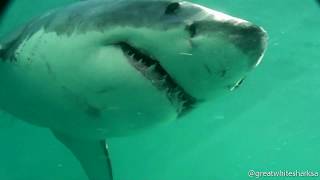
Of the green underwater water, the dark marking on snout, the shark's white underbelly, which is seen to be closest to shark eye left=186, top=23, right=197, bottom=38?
the shark's white underbelly

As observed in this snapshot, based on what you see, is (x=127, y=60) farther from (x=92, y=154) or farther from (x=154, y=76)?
(x=92, y=154)

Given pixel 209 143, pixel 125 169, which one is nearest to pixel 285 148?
pixel 209 143

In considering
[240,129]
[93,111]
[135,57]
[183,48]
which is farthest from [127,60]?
[240,129]

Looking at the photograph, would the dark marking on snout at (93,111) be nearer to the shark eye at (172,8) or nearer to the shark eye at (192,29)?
the shark eye at (172,8)

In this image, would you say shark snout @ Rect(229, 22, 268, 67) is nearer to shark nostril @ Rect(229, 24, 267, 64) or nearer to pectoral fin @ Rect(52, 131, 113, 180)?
shark nostril @ Rect(229, 24, 267, 64)

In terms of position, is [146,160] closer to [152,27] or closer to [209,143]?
[209,143]

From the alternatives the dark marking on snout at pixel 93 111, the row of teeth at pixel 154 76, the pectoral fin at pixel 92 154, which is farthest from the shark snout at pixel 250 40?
the pectoral fin at pixel 92 154

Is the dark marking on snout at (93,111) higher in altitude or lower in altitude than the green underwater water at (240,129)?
higher

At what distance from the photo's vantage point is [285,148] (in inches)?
1298

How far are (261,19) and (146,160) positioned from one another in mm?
27236

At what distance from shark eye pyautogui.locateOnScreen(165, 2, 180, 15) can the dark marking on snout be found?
1178mm

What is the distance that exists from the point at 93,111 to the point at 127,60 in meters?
0.89

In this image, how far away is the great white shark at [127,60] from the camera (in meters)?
2.86

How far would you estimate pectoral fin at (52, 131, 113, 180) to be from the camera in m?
6.00
